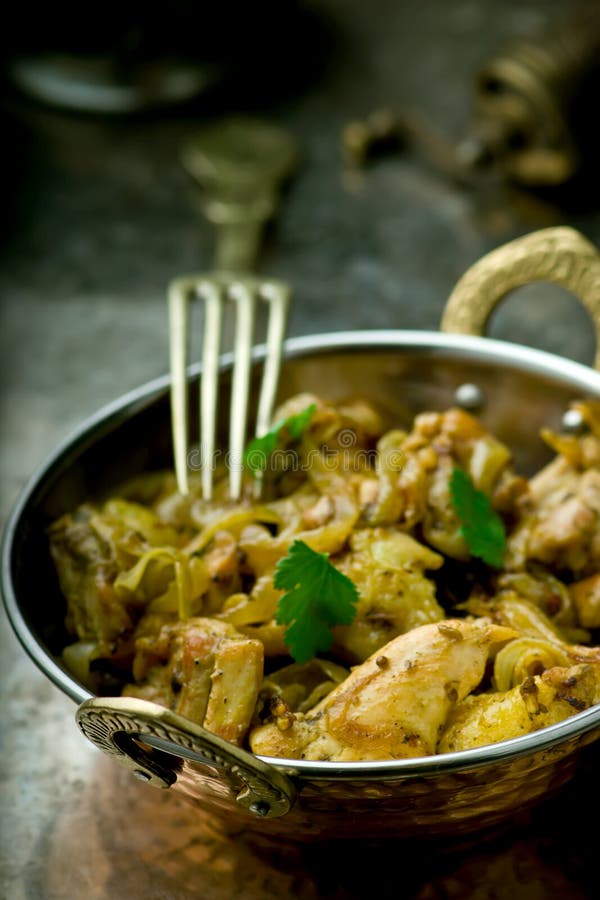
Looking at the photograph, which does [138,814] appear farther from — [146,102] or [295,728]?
[146,102]

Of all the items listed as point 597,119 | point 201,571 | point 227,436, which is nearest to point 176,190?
point 597,119

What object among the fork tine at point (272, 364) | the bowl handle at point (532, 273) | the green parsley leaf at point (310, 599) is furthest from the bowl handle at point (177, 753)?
the bowl handle at point (532, 273)

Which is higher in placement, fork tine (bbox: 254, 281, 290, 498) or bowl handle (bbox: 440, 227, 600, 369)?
bowl handle (bbox: 440, 227, 600, 369)

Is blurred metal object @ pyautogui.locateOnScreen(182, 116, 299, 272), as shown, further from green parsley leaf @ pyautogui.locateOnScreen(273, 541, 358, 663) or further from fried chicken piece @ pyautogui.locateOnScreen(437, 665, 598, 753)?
fried chicken piece @ pyautogui.locateOnScreen(437, 665, 598, 753)

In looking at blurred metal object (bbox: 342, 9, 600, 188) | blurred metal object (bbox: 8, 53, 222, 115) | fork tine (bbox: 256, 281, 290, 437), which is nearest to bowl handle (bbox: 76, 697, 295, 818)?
fork tine (bbox: 256, 281, 290, 437)

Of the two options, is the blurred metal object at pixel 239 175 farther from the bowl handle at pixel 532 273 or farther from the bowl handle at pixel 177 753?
the bowl handle at pixel 177 753

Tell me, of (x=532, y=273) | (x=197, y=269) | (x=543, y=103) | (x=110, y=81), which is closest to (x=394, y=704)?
(x=532, y=273)
